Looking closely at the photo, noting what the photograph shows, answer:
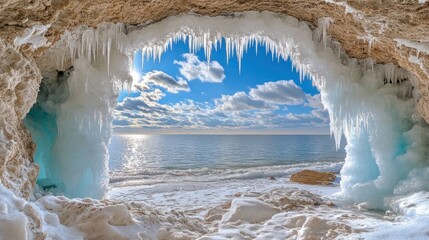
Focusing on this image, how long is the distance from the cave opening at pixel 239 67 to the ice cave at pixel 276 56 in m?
0.02

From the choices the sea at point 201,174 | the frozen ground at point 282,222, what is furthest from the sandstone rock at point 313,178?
the frozen ground at point 282,222

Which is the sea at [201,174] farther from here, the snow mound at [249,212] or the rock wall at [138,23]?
the rock wall at [138,23]

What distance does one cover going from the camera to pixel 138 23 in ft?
22.7

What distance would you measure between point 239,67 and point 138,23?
2532mm

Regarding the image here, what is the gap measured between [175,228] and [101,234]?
50.2 inches

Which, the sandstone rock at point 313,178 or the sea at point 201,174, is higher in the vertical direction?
the sandstone rock at point 313,178

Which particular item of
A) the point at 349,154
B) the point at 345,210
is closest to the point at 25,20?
the point at 345,210

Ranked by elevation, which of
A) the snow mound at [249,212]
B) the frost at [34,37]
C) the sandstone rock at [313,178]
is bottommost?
the sandstone rock at [313,178]

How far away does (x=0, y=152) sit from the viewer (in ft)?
12.8

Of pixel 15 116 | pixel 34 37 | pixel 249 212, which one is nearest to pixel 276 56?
pixel 249 212

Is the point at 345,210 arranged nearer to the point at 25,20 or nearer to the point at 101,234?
the point at 101,234

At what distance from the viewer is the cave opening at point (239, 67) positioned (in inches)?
274

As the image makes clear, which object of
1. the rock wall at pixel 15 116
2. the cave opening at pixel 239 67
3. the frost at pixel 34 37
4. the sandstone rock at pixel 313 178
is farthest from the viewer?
the sandstone rock at pixel 313 178

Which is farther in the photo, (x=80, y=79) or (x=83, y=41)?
(x=80, y=79)
